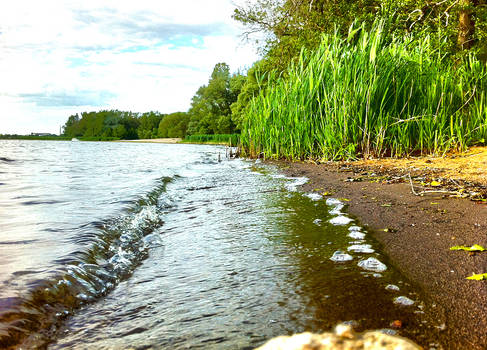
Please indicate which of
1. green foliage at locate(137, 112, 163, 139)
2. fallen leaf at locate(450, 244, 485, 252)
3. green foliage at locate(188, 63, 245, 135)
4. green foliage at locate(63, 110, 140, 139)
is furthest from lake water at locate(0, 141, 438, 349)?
green foliage at locate(63, 110, 140, 139)

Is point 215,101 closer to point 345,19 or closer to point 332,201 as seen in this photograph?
point 345,19

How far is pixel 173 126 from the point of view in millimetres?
90312

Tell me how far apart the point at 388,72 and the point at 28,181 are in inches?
278

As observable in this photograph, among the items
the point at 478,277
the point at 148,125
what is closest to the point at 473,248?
the point at 478,277

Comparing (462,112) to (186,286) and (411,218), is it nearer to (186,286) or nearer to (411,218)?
(411,218)

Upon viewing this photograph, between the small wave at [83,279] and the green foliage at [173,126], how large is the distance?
81.2m

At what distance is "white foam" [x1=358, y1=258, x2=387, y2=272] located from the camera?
189 centimetres

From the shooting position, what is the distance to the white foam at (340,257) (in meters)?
2.05

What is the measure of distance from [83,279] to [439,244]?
6.59 feet

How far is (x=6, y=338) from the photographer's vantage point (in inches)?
56.9

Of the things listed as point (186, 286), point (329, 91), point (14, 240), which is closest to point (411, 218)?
point (186, 286)

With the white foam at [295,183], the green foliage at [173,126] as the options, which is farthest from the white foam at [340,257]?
the green foliage at [173,126]

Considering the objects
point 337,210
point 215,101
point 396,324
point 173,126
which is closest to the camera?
point 396,324

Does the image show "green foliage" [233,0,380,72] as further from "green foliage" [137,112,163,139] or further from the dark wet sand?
"green foliage" [137,112,163,139]
